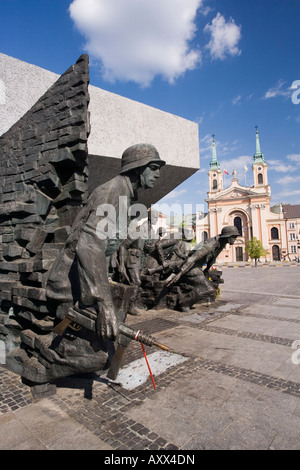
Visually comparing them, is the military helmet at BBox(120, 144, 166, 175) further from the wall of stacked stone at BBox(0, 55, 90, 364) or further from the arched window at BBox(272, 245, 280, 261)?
the arched window at BBox(272, 245, 280, 261)

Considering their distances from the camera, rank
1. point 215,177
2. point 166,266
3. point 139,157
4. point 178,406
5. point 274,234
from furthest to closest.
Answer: point 215,177 < point 274,234 < point 166,266 < point 139,157 < point 178,406

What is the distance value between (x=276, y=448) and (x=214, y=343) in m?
2.57

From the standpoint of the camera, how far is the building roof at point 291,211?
5510 cm

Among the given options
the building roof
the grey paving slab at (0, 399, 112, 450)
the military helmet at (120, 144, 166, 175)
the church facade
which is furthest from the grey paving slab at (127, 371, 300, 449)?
the building roof

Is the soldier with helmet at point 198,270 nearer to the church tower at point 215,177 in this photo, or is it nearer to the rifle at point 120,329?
the rifle at point 120,329

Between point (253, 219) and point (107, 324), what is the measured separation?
5350cm

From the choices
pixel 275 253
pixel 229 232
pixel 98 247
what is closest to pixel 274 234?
pixel 275 253

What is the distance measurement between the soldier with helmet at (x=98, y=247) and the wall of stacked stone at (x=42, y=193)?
522 mm

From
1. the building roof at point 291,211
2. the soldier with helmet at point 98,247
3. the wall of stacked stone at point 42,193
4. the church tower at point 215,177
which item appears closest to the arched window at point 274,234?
the building roof at point 291,211

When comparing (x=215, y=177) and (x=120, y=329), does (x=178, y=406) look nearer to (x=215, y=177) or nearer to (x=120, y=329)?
(x=120, y=329)

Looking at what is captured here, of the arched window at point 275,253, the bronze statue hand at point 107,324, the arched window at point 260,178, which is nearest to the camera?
the bronze statue hand at point 107,324

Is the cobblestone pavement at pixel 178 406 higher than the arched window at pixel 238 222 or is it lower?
lower

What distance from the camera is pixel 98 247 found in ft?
8.31

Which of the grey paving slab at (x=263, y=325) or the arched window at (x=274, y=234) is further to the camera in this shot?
the arched window at (x=274, y=234)
